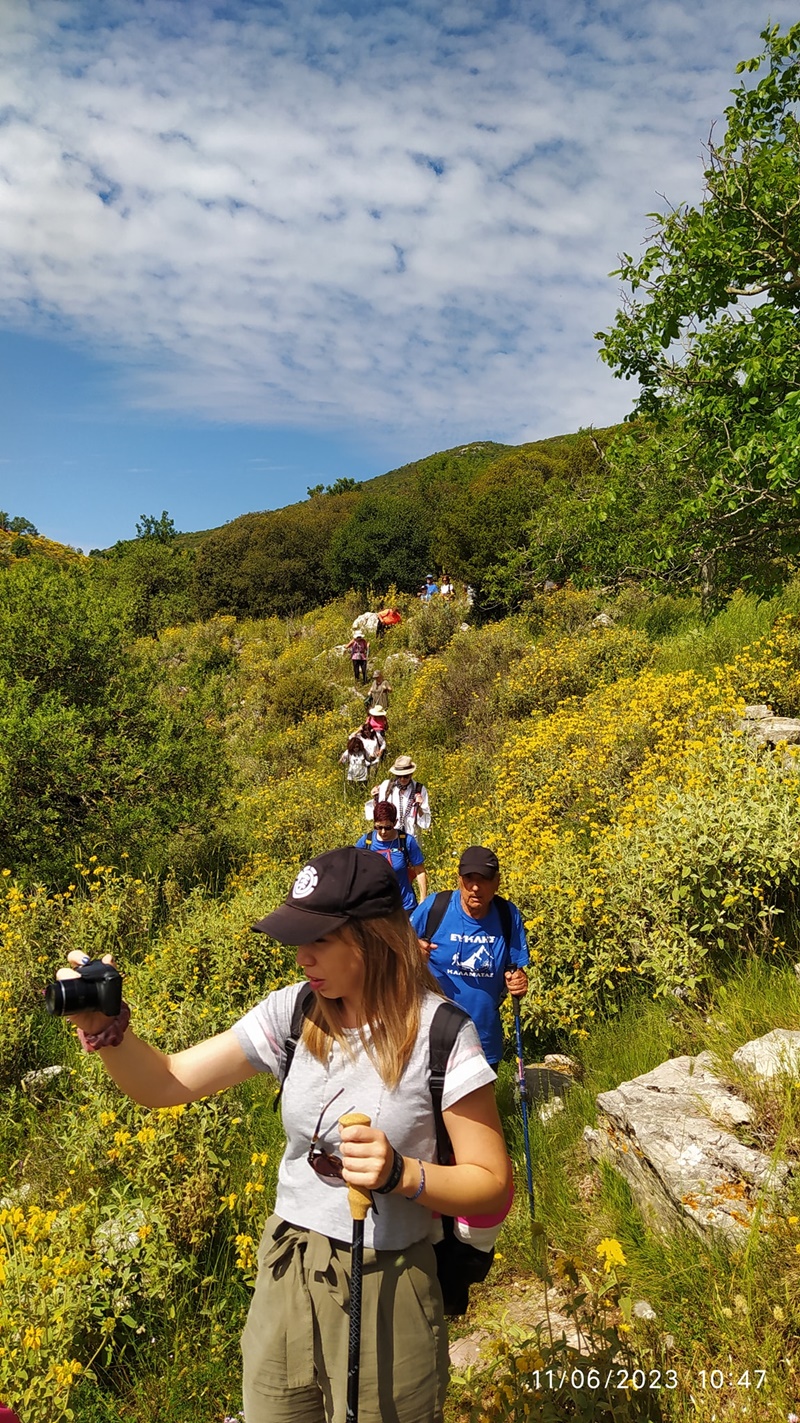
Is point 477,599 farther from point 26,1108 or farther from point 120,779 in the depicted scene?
point 26,1108

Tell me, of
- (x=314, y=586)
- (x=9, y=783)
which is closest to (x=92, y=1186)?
(x=9, y=783)

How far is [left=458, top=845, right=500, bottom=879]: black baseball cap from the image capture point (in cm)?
346

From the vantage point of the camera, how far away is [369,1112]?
162 cm

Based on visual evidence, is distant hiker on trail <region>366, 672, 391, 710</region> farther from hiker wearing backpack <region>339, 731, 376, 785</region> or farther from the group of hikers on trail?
the group of hikers on trail

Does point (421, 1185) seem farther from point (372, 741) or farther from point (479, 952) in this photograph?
point (372, 741)

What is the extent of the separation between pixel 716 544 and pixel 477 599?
450 inches

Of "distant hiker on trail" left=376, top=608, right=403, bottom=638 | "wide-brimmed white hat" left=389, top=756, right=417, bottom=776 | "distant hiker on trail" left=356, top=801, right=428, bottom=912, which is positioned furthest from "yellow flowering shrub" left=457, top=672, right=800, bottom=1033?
"distant hiker on trail" left=376, top=608, right=403, bottom=638

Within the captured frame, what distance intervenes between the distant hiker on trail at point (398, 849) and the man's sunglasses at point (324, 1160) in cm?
351

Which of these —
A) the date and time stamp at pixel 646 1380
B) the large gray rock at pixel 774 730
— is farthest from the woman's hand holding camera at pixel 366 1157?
the large gray rock at pixel 774 730

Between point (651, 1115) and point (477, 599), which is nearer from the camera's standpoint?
point (651, 1115)

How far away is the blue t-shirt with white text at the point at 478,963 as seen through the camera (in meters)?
3.50

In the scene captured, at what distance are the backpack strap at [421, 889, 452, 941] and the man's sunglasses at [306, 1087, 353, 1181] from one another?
6.39ft

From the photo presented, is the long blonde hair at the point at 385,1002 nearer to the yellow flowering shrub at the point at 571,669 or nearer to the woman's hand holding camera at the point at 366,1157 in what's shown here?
the woman's hand holding camera at the point at 366,1157

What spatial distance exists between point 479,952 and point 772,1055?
4.13 feet
